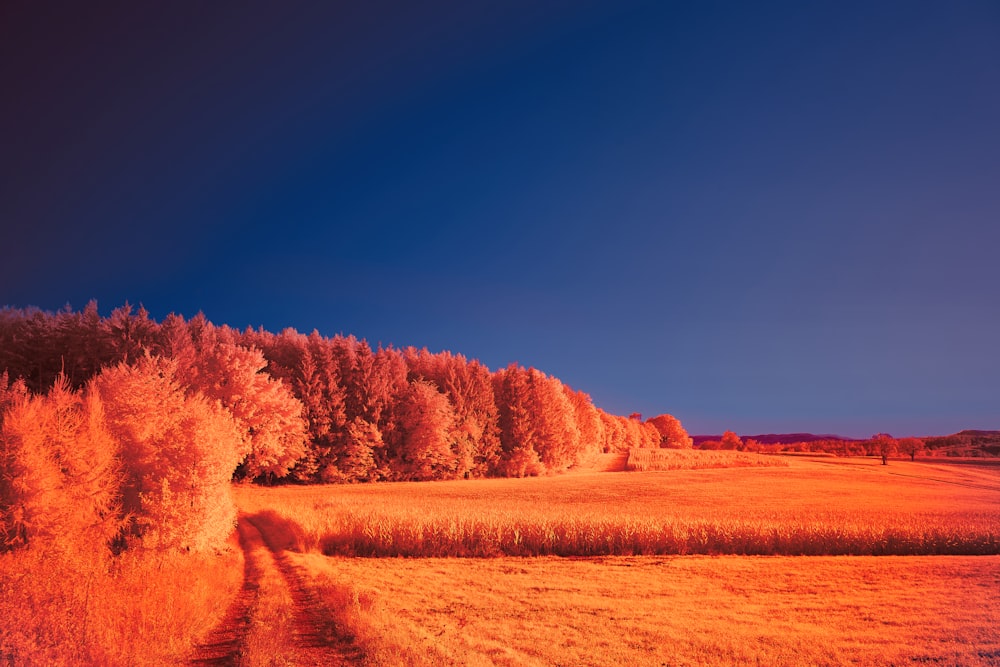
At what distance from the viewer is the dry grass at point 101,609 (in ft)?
33.3

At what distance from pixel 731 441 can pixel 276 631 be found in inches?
5981

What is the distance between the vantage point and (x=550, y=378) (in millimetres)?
88625

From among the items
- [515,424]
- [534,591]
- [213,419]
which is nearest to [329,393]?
[515,424]

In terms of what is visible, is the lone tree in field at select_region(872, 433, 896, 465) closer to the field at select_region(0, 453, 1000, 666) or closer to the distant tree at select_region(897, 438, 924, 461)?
the distant tree at select_region(897, 438, 924, 461)

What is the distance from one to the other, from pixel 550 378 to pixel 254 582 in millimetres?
72556

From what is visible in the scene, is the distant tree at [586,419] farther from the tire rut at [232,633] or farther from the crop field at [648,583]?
the tire rut at [232,633]

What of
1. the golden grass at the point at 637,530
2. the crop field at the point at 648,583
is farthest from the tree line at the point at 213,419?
the crop field at the point at 648,583

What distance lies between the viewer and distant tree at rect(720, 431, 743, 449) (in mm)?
144625

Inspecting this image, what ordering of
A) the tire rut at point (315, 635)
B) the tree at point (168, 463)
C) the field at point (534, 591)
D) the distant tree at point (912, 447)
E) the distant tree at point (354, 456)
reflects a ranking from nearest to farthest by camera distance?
1. the tire rut at point (315, 635)
2. the field at point (534, 591)
3. the tree at point (168, 463)
4. the distant tree at point (354, 456)
5. the distant tree at point (912, 447)

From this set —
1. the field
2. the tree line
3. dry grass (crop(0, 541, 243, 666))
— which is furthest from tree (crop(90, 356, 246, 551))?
dry grass (crop(0, 541, 243, 666))

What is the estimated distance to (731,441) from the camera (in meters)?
148

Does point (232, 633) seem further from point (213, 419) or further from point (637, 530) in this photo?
point (637, 530)

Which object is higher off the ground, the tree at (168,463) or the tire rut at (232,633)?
the tree at (168,463)

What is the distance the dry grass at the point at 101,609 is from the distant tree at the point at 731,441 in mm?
146061
